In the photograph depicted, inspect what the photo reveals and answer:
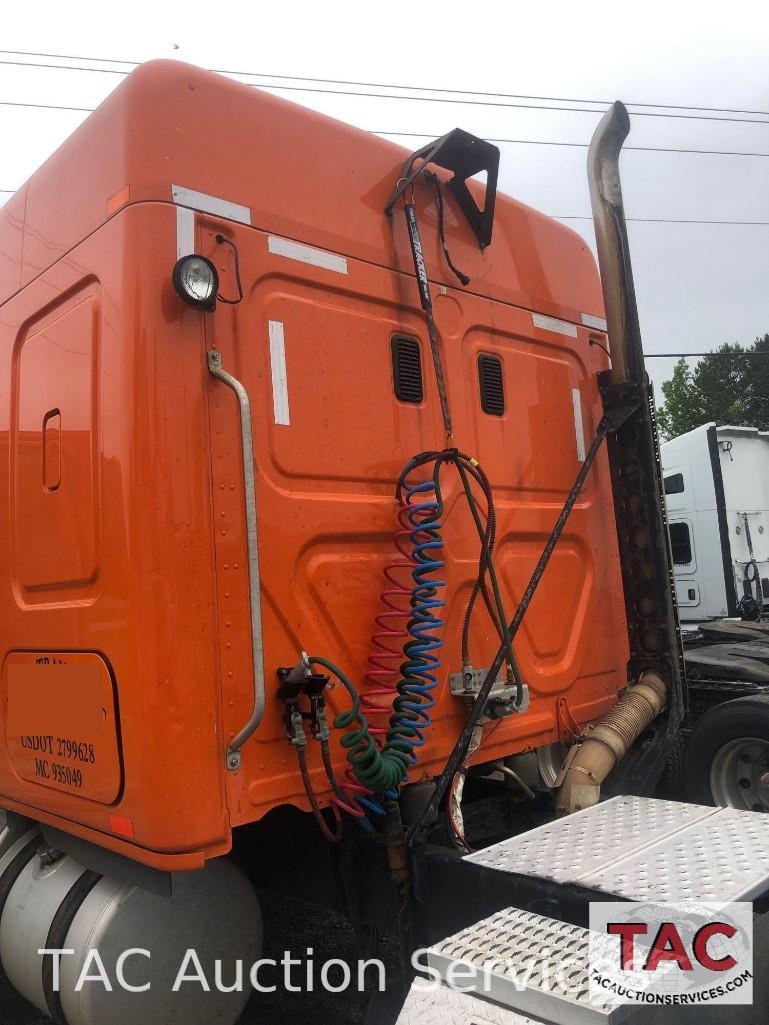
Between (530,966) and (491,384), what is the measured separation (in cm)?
223

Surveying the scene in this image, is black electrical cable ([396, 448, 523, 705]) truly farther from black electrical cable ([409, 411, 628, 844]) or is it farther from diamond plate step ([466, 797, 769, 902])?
diamond plate step ([466, 797, 769, 902])

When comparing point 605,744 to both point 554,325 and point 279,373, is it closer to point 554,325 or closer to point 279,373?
point 554,325

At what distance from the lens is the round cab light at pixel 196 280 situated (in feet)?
8.11

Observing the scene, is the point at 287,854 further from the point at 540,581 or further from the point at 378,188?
the point at 378,188

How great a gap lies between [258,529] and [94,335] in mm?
795

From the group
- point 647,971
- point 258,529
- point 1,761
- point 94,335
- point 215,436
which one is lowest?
point 647,971

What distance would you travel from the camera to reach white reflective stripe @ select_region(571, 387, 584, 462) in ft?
A: 12.7

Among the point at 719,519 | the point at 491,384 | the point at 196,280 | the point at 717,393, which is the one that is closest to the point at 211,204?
the point at 196,280

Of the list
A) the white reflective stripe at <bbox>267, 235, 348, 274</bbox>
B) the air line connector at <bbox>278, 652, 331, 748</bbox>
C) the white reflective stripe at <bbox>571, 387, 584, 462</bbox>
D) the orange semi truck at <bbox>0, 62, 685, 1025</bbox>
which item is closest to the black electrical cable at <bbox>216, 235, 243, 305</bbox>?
the orange semi truck at <bbox>0, 62, 685, 1025</bbox>

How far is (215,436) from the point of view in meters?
2.54

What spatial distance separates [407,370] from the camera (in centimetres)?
319

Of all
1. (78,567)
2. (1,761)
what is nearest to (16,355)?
(78,567)

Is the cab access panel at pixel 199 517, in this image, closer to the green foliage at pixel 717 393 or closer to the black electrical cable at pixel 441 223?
the black electrical cable at pixel 441 223

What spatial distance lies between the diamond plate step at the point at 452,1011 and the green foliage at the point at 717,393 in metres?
42.4
